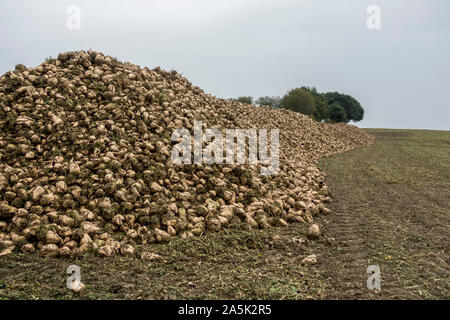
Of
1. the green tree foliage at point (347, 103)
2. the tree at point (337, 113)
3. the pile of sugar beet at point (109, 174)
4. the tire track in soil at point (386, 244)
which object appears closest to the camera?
the tire track in soil at point (386, 244)

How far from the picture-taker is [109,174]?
503cm

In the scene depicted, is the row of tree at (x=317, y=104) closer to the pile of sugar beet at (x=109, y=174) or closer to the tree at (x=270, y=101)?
the tree at (x=270, y=101)

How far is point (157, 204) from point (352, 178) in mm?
6551

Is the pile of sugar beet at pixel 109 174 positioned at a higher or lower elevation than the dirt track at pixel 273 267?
higher

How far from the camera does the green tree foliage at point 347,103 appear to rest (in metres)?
49.8

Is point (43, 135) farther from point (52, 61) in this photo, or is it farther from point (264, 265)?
point (264, 265)

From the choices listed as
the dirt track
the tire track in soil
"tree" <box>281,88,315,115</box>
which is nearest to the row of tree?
"tree" <box>281,88,315,115</box>

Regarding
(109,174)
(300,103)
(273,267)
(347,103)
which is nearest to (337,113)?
(347,103)

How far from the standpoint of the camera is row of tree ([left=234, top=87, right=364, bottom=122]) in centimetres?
3369

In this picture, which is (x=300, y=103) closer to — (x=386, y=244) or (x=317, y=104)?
(x=317, y=104)

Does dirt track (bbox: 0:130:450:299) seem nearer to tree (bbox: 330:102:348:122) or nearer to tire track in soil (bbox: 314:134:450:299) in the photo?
tire track in soil (bbox: 314:134:450:299)

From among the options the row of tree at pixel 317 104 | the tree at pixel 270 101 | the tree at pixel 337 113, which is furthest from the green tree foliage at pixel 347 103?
the tree at pixel 270 101

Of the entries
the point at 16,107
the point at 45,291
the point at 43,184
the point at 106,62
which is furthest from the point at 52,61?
the point at 45,291

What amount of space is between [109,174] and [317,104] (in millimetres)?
37035
